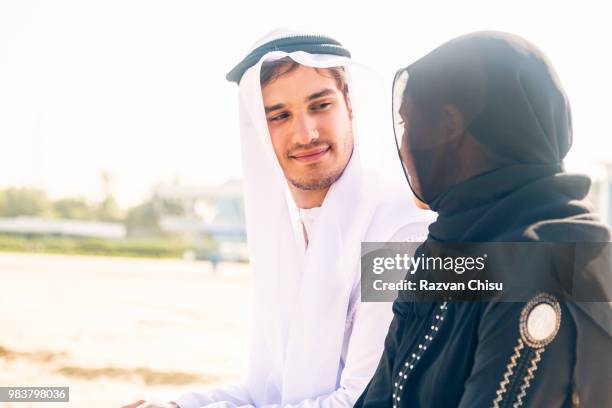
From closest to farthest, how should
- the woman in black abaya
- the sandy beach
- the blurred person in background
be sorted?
1. the woman in black abaya
2. the blurred person in background
3. the sandy beach

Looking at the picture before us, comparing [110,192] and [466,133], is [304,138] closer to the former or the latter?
[466,133]

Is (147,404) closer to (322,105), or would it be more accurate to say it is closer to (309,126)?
(309,126)

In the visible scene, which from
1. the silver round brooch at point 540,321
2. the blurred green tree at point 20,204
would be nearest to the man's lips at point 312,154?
the silver round brooch at point 540,321

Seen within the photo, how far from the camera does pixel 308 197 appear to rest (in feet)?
7.91

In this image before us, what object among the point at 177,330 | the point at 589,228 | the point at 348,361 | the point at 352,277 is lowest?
the point at 177,330

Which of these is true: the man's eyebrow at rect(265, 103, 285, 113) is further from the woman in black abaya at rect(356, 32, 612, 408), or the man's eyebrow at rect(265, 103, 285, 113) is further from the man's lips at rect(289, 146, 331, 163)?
the woman in black abaya at rect(356, 32, 612, 408)

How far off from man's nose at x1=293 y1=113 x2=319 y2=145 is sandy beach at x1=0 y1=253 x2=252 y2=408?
0.97 metres

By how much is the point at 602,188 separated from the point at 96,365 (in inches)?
961

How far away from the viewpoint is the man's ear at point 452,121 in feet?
4.77

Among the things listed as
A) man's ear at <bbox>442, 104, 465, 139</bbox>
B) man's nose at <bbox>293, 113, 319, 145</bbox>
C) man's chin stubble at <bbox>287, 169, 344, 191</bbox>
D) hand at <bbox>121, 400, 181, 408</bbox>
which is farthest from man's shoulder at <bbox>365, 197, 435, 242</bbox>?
hand at <bbox>121, 400, 181, 408</bbox>

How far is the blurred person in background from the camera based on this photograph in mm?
2115

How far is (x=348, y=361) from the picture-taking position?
2.06 m

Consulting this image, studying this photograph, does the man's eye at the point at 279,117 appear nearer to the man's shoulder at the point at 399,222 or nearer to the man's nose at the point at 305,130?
the man's nose at the point at 305,130

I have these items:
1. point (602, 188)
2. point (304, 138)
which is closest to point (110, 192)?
point (602, 188)
